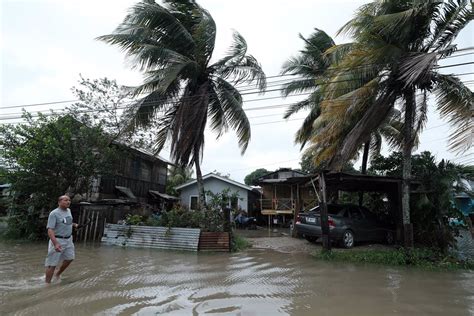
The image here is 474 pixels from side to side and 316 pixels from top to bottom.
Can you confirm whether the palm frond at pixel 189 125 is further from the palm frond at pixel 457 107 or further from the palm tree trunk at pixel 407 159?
the palm frond at pixel 457 107

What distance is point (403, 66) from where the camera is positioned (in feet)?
28.0

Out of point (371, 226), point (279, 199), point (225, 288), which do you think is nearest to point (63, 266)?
point (225, 288)

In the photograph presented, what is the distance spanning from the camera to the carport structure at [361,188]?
9.71 m

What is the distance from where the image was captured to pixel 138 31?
11.6 m

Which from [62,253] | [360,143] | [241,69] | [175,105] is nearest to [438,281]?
[360,143]

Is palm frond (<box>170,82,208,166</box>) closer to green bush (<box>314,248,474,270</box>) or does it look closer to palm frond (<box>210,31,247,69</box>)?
palm frond (<box>210,31,247,69</box>)

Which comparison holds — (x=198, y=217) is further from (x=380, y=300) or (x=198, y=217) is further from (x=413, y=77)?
(x=413, y=77)

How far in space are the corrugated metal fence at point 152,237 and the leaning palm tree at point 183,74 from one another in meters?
1.79

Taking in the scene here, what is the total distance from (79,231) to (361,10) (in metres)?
12.4

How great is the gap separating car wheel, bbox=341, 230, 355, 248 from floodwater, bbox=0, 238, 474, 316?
2.09m

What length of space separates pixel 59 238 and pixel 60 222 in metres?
0.31

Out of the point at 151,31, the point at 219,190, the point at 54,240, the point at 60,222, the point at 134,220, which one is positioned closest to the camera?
the point at 54,240

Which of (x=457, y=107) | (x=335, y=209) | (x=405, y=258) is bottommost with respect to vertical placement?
(x=405, y=258)

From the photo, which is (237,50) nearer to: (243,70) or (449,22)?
(243,70)
